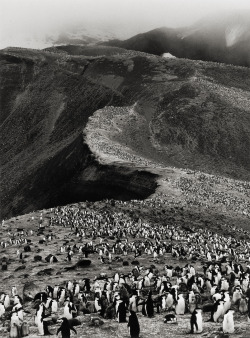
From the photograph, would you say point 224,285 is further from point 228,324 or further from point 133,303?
point 228,324

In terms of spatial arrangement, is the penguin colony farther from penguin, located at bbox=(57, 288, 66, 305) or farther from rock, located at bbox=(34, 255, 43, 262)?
rock, located at bbox=(34, 255, 43, 262)

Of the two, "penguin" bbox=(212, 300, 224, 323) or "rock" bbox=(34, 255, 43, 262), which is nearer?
"penguin" bbox=(212, 300, 224, 323)

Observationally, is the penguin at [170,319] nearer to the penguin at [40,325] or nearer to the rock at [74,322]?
the rock at [74,322]

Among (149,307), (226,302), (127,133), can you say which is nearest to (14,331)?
(149,307)

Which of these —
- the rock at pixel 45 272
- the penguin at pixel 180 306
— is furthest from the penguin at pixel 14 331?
the rock at pixel 45 272

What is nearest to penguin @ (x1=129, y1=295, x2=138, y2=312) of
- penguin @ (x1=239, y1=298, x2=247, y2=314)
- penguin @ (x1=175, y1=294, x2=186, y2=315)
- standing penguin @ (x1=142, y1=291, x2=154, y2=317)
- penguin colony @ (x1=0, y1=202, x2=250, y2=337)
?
penguin colony @ (x1=0, y1=202, x2=250, y2=337)

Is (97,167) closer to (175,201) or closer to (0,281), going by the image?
(175,201)
